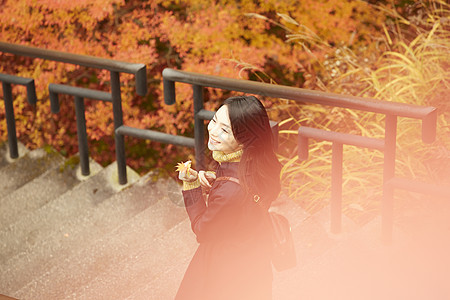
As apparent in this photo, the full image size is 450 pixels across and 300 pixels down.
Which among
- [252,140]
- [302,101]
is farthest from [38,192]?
[252,140]

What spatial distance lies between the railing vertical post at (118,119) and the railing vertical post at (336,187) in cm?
189

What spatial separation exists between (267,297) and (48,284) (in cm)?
201

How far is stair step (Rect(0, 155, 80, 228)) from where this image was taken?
686 cm

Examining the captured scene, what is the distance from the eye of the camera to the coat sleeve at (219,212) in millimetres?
3760

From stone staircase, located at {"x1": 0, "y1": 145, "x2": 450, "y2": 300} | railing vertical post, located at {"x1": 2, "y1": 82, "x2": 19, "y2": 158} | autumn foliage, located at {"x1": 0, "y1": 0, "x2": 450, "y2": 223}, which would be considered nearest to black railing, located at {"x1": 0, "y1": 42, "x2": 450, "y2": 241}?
stone staircase, located at {"x1": 0, "y1": 145, "x2": 450, "y2": 300}

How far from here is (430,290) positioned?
4.66 m

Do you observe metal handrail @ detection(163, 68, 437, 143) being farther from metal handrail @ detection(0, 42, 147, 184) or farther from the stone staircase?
the stone staircase

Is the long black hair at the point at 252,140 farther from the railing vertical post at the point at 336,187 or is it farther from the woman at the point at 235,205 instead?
the railing vertical post at the point at 336,187

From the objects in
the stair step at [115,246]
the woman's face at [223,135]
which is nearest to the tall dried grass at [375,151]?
the stair step at [115,246]

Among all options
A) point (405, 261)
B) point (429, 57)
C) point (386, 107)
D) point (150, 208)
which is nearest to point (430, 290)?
point (405, 261)

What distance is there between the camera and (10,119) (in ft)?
23.2

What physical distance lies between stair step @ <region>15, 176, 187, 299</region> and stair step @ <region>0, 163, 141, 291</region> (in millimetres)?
139

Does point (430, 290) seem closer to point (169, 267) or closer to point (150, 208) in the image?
point (169, 267)

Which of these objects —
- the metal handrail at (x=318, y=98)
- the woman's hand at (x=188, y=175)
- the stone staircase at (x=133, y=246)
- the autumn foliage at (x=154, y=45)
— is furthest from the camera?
the autumn foliage at (x=154, y=45)
